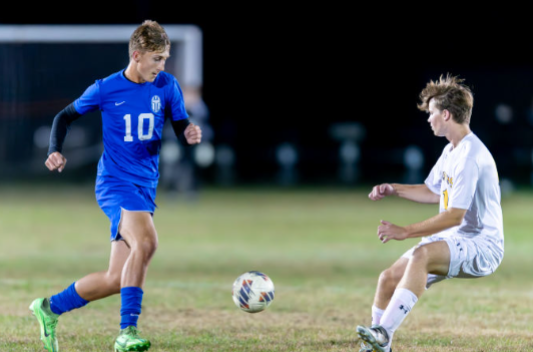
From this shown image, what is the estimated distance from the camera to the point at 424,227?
4.95 meters

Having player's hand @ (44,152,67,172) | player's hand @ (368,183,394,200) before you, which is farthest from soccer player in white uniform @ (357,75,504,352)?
player's hand @ (44,152,67,172)

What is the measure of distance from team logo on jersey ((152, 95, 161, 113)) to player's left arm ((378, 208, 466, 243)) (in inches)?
70.1

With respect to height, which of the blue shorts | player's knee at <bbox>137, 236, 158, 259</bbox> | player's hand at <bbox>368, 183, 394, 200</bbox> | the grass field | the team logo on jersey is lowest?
the grass field

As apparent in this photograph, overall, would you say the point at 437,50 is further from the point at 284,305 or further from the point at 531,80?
the point at 284,305

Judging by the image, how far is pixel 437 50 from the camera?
30141 millimetres

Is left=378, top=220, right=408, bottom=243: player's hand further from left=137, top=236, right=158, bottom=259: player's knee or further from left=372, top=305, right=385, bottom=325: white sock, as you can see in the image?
left=137, top=236, right=158, bottom=259: player's knee

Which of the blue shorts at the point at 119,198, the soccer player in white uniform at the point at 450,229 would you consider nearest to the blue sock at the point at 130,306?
the blue shorts at the point at 119,198

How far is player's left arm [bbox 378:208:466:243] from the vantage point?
4.88m

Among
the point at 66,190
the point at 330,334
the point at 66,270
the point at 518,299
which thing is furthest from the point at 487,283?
the point at 66,190

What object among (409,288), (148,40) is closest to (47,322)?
(148,40)

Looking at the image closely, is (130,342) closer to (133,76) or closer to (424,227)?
(133,76)

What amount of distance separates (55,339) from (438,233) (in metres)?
2.61

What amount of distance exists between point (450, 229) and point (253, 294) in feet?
4.79

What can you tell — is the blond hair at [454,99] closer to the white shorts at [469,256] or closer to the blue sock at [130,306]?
the white shorts at [469,256]
